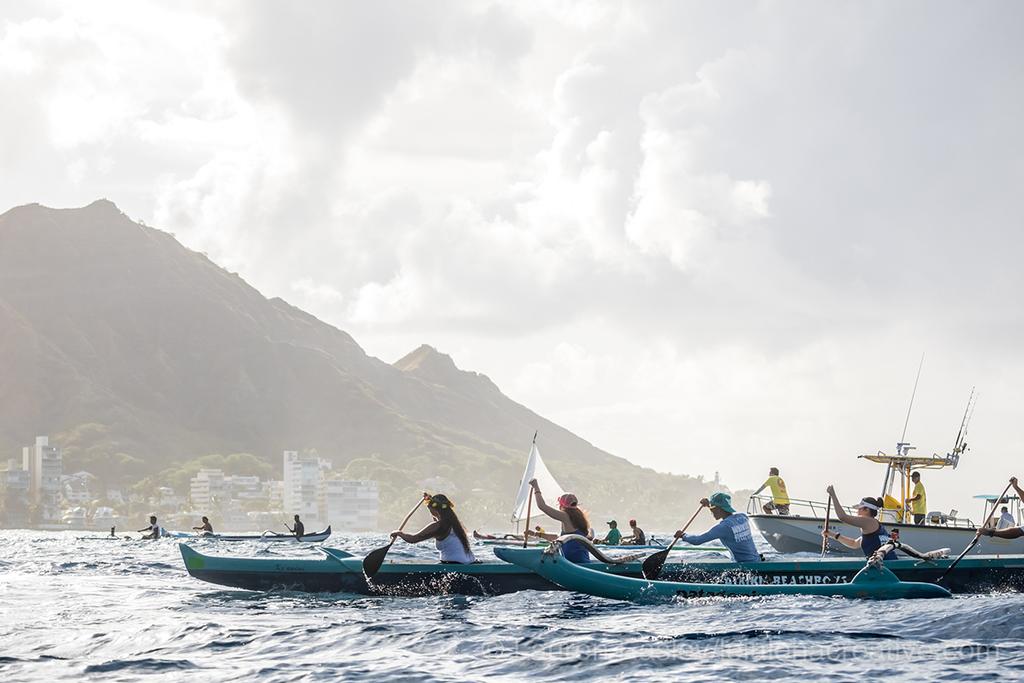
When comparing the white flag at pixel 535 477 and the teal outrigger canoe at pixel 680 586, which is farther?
the white flag at pixel 535 477

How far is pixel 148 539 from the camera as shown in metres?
68.4

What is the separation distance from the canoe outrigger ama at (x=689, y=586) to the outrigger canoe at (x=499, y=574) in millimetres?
822

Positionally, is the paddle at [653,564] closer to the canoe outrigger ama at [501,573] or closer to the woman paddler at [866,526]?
the canoe outrigger ama at [501,573]

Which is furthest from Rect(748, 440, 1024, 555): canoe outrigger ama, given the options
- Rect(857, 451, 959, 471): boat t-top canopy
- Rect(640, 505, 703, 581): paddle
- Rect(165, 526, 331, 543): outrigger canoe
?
Rect(165, 526, 331, 543): outrigger canoe

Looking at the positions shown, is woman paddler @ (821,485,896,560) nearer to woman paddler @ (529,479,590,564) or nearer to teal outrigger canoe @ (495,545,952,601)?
teal outrigger canoe @ (495,545,952,601)

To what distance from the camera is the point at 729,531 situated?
712 inches

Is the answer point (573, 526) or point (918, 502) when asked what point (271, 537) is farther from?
point (573, 526)

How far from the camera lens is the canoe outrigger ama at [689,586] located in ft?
55.2

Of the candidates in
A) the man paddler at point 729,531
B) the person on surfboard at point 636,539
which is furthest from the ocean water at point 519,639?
the person on surfboard at point 636,539

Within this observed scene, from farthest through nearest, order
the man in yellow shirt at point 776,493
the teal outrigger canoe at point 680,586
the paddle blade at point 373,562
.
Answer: the man in yellow shirt at point 776,493 → the paddle blade at point 373,562 → the teal outrigger canoe at point 680,586

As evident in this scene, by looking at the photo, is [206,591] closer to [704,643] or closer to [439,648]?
[439,648]

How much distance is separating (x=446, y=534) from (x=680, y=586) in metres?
4.71

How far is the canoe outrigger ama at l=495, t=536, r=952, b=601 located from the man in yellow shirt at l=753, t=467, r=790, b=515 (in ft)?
47.1

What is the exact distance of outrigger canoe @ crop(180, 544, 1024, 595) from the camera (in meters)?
18.5
